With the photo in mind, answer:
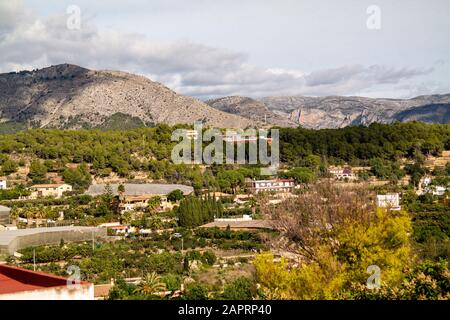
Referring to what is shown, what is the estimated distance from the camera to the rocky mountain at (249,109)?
145125 millimetres

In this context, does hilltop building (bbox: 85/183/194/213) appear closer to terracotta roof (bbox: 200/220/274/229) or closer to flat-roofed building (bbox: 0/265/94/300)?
terracotta roof (bbox: 200/220/274/229)

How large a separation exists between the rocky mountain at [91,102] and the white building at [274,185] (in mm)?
52390

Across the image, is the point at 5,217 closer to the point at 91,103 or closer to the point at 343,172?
the point at 343,172

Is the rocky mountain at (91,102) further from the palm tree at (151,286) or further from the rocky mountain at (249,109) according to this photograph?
the palm tree at (151,286)

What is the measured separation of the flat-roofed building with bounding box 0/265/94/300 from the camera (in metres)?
7.91

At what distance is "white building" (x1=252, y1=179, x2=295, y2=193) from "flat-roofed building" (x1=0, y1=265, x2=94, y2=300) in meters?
36.8

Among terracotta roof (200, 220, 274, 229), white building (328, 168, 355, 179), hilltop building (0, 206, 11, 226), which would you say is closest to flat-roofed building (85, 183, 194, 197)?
hilltop building (0, 206, 11, 226)

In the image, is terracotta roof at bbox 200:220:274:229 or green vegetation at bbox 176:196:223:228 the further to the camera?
green vegetation at bbox 176:196:223:228

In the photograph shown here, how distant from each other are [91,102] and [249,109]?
59323mm

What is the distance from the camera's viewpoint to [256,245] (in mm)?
29516

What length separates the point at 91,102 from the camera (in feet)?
344
